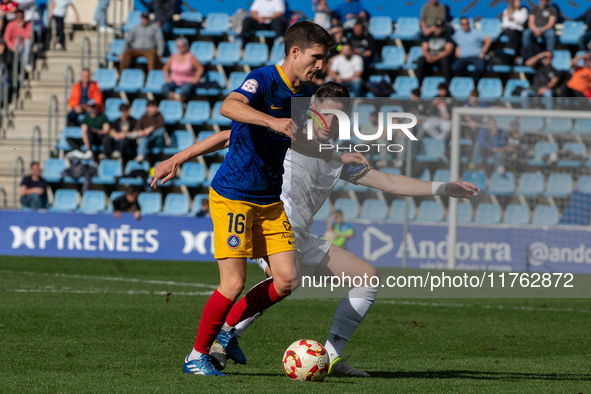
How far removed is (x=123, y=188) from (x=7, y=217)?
7.90 feet

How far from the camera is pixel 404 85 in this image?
1700cm

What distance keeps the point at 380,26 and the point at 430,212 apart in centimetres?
648

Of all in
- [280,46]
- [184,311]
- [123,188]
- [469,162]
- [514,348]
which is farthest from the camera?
[280,46]

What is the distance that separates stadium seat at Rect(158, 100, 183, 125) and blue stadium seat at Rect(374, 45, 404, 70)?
4.37m

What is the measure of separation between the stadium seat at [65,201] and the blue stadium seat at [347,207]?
5949 millimetres

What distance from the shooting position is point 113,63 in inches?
749

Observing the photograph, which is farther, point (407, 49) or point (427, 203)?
point (407, 49)

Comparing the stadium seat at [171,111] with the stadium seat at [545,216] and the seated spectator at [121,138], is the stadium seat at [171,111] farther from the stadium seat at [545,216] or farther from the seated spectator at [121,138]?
the stadium seat at [545,216]

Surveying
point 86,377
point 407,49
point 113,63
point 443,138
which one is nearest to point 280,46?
point 407,49

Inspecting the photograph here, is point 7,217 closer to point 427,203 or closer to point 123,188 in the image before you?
point 123,188

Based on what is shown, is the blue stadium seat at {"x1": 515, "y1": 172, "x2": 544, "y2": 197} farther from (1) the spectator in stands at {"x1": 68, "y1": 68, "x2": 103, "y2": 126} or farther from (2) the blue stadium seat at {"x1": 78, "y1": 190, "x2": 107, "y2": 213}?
(1) the spectator in stands at {"x1": 68, "y1": 68, "x2": 103, "y2": 126}

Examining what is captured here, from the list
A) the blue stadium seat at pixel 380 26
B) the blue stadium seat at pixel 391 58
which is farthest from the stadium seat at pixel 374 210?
the blue stadium seat at pixel 380 26

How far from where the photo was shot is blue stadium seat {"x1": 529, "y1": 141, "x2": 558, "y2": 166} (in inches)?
511

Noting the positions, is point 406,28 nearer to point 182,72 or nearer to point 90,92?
point 182,72
